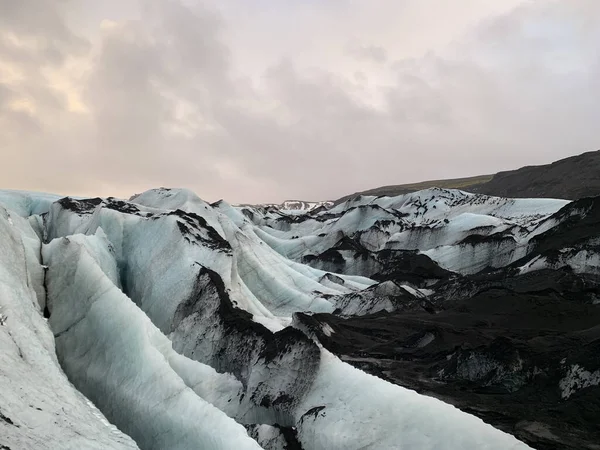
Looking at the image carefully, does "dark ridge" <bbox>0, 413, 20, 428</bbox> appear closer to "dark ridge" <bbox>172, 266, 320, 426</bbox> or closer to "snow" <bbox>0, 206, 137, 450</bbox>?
"snow" <bbox>0, 206, 137, 450</bbox>

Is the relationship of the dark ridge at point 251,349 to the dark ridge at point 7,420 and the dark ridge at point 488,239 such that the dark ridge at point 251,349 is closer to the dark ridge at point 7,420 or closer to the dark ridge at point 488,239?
the dark ridge at point 7,420

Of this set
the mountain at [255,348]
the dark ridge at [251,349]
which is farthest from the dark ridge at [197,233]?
the dark ridge at [251,349]

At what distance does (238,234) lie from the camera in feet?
94.5

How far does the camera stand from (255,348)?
537 inches

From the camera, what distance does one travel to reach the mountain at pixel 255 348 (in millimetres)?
8195

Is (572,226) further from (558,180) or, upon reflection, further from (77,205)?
(558,180)

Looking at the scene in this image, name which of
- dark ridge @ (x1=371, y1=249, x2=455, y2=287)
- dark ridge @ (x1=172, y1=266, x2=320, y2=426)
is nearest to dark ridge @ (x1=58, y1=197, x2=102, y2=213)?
dark ridge @ (x1=172, y1=266, x2=320, y2=426)

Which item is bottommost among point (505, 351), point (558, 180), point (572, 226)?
point (505, 351)

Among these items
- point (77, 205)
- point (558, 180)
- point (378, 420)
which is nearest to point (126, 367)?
point (378, 420)

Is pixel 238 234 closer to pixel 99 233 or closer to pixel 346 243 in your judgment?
pixel 99 233

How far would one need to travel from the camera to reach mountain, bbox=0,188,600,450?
8195 millimetres

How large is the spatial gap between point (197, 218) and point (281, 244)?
2665 cm

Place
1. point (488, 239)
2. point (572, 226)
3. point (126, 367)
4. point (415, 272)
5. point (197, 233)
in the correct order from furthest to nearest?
→ point (488, 239)
point (415, 272)
point (572, 226)
point (197, 233)
point (126, 367)

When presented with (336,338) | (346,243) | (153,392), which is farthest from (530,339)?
(346,243)
